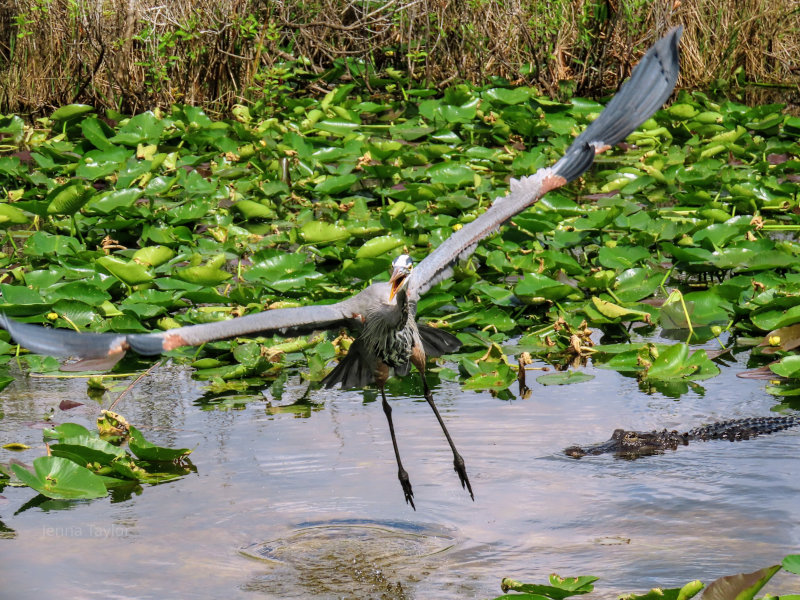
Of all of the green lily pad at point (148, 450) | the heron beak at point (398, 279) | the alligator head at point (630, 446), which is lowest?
the alligator head at point (630, 446)

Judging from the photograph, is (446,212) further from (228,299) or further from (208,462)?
(208,462)

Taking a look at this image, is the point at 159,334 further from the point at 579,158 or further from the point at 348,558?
the point at 579,158

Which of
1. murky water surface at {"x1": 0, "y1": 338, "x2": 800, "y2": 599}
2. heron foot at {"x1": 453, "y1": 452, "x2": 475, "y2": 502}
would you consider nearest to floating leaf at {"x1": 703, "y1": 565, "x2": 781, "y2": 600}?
murky water surface at {"x1": 0, "y1": 338, "x2": 800, "y2": 599}

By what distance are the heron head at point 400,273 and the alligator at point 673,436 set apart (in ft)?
3.29

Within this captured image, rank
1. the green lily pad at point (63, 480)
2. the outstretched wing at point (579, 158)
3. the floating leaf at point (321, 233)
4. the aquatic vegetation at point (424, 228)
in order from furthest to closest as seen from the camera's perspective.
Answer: the floating leaf at point (321, 233)
the aquatic vegetation at point (424, 228)
the outstretched wing at point (579, 158)
the green lily pad at point (63, 480)

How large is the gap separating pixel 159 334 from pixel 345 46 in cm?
870

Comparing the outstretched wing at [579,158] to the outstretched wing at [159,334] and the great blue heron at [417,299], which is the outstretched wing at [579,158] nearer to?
the great blue heron at [417,299]

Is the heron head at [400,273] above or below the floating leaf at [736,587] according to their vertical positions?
above

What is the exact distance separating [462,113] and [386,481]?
226 inches

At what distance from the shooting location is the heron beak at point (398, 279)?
4652 mm

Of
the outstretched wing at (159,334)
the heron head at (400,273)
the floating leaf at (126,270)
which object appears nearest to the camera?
the outstretched wing at (159,334)

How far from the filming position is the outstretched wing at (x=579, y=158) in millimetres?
4965

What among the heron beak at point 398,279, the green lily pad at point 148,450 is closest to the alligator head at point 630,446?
the heron beak at point 398,279

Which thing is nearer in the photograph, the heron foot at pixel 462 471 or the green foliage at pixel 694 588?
the green foliage at pixel 694 588
